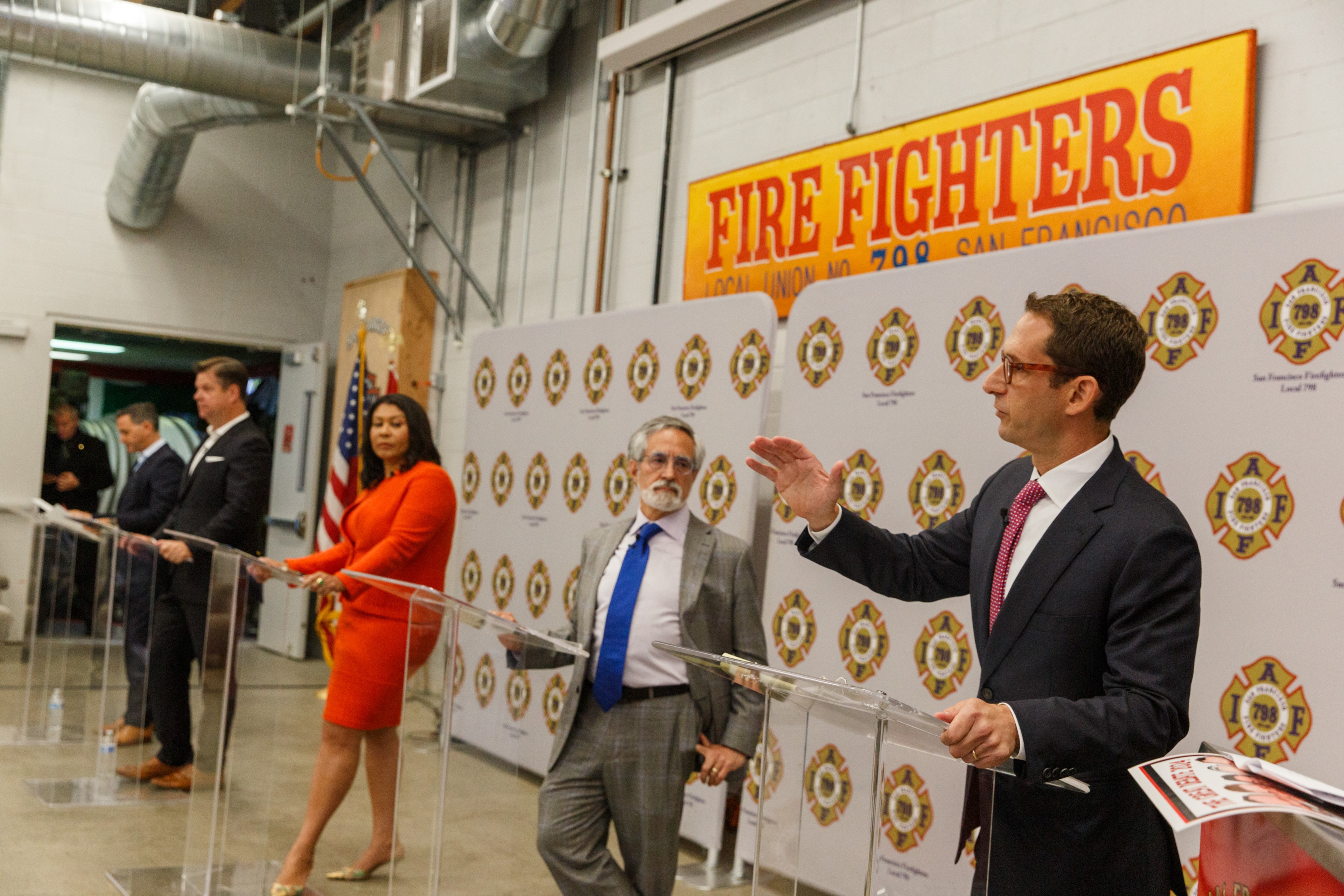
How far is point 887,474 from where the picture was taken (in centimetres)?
362

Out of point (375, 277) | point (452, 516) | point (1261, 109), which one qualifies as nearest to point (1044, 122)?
point (1261, 109)

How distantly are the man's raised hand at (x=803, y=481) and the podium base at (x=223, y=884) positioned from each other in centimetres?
193

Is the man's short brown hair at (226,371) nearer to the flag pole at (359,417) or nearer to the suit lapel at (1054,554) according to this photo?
the flag pole at (359,417)

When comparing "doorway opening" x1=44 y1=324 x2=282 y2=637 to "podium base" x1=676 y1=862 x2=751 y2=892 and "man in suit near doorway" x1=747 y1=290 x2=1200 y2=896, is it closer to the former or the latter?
"podium base" x1=676 y1=862 x2=751 y2=892

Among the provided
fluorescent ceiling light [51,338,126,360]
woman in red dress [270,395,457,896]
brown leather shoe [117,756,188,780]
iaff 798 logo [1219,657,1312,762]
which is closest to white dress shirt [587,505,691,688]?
woman in red dress [270,395,457,896]

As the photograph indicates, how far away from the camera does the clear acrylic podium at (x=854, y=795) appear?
1.43 metres

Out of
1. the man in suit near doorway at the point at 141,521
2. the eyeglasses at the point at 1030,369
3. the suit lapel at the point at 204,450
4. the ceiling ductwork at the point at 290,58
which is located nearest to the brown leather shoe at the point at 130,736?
the man in suit near doorway at the point at 141,521

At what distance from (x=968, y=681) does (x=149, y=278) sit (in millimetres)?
6846

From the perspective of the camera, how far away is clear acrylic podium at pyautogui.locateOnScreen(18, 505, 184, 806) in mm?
4668

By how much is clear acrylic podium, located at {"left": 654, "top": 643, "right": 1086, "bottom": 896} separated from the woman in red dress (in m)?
1.08

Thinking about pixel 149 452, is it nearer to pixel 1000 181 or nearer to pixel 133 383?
pixel 1000 181

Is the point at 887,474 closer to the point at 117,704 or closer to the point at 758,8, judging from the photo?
the point at 758,8

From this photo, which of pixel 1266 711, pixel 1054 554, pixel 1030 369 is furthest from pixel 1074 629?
pixel 1266 711

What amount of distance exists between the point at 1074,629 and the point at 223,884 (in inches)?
102
